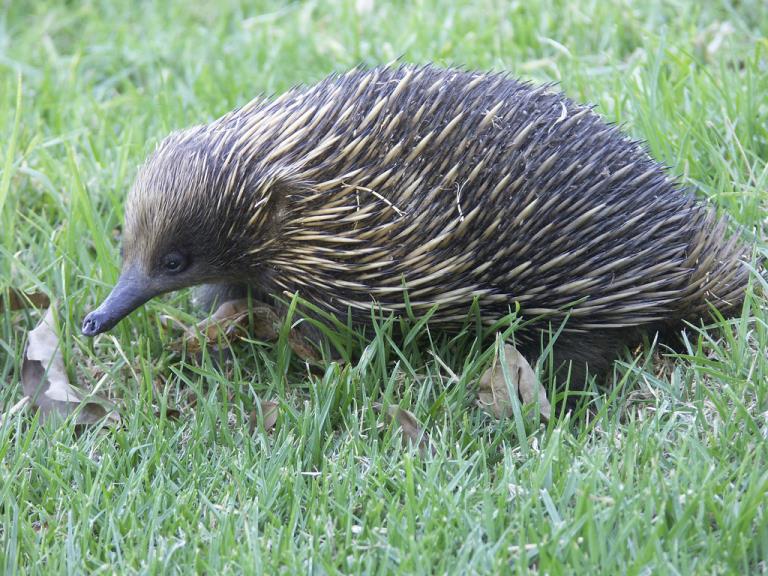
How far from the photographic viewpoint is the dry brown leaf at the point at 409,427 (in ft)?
9.91

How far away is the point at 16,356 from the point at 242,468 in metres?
1.15

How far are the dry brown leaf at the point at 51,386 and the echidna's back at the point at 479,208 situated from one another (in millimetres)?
725

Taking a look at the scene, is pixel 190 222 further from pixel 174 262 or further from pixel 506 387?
pixel 506 387

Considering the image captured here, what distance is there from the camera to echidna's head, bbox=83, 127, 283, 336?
3.17 meters

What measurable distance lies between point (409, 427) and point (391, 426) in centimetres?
8

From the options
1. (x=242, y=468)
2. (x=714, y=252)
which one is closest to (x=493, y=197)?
(x=714, y=252)

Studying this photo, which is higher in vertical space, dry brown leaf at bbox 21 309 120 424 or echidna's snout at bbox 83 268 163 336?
echidna's snout at bbox 83 268 163 336

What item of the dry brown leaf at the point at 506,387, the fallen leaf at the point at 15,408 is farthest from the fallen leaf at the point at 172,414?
the dry brown leaf at the point at 506,387

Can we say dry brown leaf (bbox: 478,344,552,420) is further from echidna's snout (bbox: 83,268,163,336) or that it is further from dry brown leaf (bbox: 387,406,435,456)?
echidna's snout (bbox: 83,268,163,336)

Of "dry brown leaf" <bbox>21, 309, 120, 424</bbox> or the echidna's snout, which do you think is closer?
the echidna's snout

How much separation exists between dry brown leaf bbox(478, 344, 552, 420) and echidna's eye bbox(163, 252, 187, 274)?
0.95 m

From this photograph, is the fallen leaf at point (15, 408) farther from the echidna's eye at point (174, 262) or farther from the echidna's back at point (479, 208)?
the echidna's back at point (479, 208)

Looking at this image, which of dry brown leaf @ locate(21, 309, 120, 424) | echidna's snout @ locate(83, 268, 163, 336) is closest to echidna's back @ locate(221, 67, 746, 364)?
echidna's snout @ locate(83, 268, 163, 336)

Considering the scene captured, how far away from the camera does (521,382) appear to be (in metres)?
3.13
